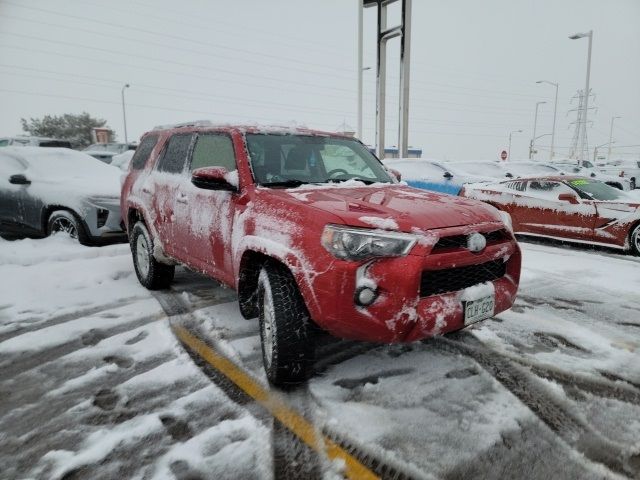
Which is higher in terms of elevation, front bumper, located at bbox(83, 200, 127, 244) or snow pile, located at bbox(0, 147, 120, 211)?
snow pile, located at bbox(0, 147, 120, 211)

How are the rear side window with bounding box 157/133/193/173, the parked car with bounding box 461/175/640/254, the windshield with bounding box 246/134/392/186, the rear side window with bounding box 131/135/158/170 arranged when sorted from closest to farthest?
the windshield with bounding box 246/134/392/186 → the rear side window with bounding box 157/133/193/173 → the rear side window with bounding box 131/135/158/170 → the parked car with bounding box 461/175/640/254

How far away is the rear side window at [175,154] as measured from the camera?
431 centimetres

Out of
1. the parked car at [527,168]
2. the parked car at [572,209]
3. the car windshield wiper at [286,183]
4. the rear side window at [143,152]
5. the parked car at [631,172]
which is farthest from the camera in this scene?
the parked car at [631,172]

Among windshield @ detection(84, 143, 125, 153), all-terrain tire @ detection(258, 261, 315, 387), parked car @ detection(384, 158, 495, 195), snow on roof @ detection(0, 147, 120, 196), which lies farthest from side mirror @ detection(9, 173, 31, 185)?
windshield @ detection(84, 143, 125, 153)

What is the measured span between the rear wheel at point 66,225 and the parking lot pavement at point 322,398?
2.25 metres

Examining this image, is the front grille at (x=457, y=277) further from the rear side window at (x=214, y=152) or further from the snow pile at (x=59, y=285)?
A: the snow pile at (x=59, y=285)

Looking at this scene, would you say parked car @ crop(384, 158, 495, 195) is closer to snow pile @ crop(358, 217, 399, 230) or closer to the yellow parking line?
the yellow parking line

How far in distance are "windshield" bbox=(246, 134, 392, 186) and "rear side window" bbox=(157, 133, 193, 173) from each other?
0.98 metres

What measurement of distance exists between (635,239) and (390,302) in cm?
684

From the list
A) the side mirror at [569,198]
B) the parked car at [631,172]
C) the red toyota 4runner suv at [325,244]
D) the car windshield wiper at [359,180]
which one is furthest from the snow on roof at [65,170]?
the parked car at [631,172]

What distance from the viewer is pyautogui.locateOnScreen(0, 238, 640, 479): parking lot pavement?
2197 millimetres

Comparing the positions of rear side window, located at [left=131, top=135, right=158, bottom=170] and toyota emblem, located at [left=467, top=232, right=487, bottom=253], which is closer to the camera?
toyota emblem, located at [left=467, top=232, right=487, bottom=253]

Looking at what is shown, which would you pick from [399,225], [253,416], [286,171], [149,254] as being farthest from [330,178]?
[149,254]

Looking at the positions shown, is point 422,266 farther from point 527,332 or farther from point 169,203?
point 169,203
